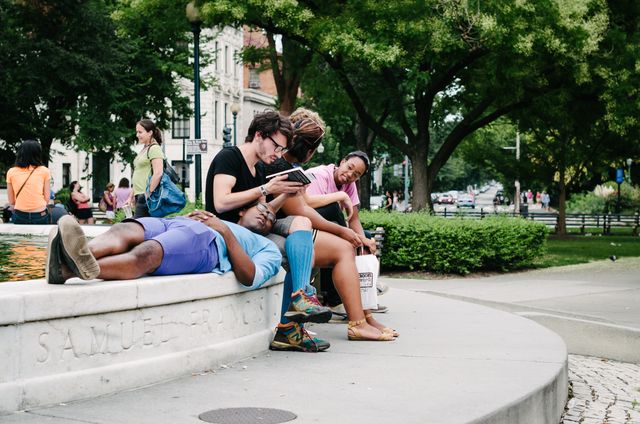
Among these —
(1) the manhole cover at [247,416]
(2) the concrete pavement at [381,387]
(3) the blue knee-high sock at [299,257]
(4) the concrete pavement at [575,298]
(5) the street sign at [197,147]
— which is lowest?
(4) the concrete pavement at [575,298]

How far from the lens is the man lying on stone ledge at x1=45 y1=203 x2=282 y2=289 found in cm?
507

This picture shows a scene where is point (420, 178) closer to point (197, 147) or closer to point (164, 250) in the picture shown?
point (197, 147)

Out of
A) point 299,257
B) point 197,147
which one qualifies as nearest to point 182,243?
point 299,257

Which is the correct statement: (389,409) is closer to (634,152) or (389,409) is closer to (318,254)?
(318,254)

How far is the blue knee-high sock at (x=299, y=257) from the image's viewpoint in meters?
6.68

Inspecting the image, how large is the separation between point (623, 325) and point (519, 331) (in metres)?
2.95

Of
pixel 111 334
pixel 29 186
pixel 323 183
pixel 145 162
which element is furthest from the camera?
pixel 145 162

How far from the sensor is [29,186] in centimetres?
1171

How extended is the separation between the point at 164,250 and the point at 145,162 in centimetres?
663

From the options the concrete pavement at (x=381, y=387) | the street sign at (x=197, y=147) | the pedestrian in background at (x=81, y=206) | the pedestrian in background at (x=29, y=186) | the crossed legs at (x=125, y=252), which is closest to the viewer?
the concrete pavement at (x=381, y=387)

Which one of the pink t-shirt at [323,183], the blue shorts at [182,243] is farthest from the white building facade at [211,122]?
the blue shorts at [182,243]

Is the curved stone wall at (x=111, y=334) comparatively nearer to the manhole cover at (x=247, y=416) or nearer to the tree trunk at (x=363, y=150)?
the manhole cover at (x=247, y=416)

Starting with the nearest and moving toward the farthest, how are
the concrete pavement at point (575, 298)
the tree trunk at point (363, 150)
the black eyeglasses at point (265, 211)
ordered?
the black eyeglasses at point (265, 211)
the concrete pavement at point (575, 298)
the tree trunk at point (363, 150)

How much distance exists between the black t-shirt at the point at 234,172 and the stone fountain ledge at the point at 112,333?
843mm
